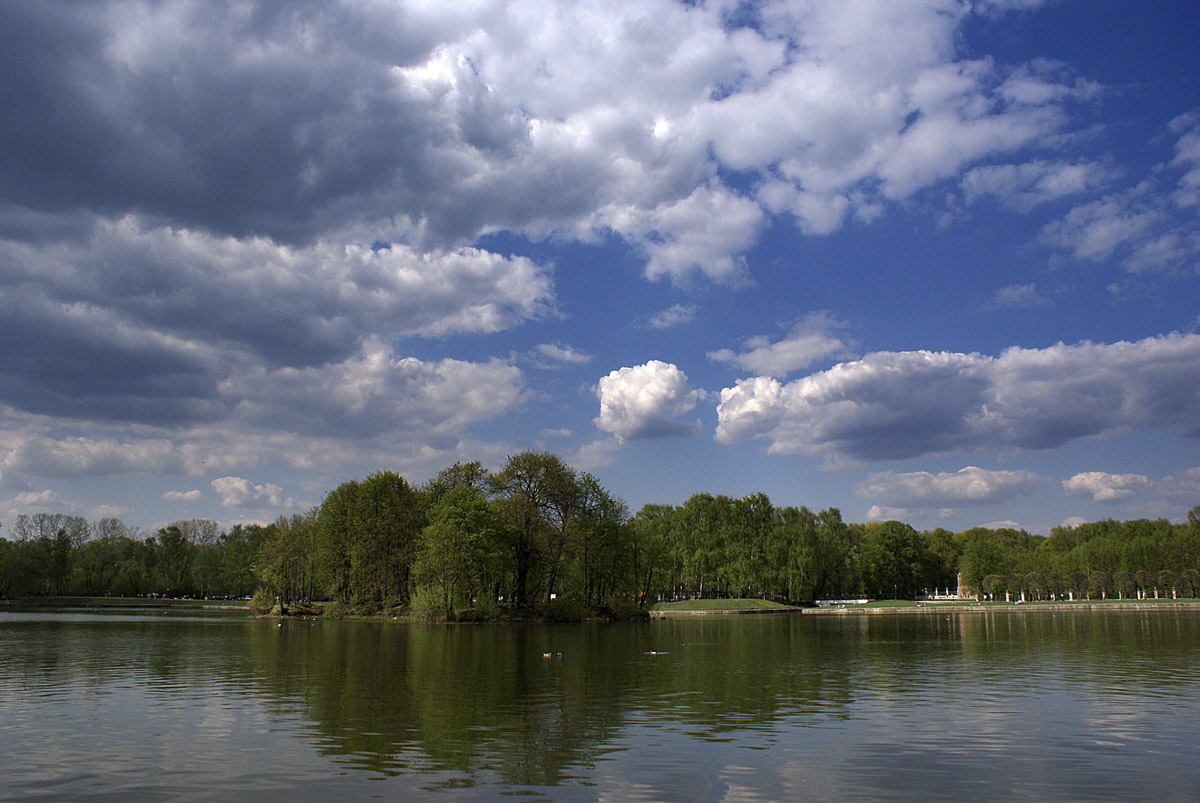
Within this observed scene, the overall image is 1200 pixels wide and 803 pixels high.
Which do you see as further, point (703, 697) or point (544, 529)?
point (544, 529)

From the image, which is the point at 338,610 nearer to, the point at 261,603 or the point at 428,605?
the point at 261,603

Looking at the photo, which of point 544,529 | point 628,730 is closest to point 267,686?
point 628,730

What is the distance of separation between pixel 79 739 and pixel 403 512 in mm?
76668

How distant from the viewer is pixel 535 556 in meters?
92.9

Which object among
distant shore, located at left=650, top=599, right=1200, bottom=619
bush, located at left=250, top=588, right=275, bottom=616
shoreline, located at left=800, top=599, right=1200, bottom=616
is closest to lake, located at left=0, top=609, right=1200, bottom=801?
bush, located at left=250, top=588, right=275, bottom=616

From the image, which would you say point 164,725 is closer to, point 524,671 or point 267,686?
point 267,686

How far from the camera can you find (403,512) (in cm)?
9444

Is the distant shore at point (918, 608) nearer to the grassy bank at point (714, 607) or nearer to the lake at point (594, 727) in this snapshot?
the grassy bank at point (714, 607)

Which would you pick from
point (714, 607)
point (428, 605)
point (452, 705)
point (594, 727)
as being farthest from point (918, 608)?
point (594, 727)

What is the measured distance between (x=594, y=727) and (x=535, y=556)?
2872 inches

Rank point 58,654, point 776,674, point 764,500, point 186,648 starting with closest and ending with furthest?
point 776,674 → point 58,654 → point 186,648 → point 764,500

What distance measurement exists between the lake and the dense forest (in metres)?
47.3

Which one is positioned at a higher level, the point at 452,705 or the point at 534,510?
Result: the point at 534,510

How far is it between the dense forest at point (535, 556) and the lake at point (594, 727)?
47278 mm
